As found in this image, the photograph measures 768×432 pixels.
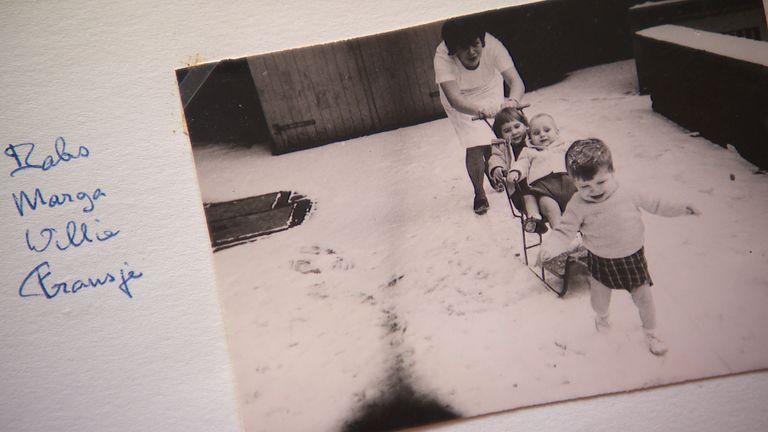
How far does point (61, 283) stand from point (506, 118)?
102 cm

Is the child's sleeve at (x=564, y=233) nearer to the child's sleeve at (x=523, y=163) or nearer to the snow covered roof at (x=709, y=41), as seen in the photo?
the child's sleeve at (x=523, y=163)

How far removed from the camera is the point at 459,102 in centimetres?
97

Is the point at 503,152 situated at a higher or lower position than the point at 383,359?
higher

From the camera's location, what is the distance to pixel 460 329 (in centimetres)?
91

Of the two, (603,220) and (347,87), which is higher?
(347,87)

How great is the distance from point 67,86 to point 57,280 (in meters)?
0.41

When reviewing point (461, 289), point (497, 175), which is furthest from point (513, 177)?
point (461, 289)

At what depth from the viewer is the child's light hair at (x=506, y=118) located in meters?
0.95

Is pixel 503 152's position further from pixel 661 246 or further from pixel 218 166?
pixel 218 166


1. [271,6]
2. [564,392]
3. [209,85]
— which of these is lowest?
[564,392]

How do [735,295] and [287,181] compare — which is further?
[287,181]

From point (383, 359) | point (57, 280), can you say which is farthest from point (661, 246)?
point (57, 280)

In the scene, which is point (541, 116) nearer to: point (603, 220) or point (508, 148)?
point (508, 148)

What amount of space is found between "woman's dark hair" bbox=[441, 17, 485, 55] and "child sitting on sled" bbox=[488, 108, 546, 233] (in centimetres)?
17
